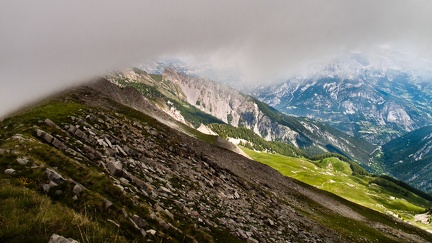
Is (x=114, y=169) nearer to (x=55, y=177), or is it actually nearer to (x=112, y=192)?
(x=112, y=192)

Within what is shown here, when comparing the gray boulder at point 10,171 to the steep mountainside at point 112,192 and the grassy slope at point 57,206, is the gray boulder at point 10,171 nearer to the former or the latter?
the steep mountainside at point 112,192

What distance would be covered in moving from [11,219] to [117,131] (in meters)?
30.3

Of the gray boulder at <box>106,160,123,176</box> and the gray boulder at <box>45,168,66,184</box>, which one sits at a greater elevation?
the gray boulder at <box>45,168,66,184</box>

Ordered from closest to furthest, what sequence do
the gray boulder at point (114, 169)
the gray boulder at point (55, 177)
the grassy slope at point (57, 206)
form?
the grassy slope at point (57, 206) < the gray boulder at point (55, 177) < the gray boulder at point (114, 169)

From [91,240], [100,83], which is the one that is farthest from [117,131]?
[100,83]

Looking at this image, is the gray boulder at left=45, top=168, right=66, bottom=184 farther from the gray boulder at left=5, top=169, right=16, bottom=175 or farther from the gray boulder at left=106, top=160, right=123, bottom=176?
the gray boulder at left=106, top=160, right=123, bottom=176

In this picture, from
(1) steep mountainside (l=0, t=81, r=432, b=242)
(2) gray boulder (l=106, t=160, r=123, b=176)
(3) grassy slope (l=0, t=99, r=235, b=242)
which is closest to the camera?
(3) grassy slope (l=0, t=99, r=235, b=242)

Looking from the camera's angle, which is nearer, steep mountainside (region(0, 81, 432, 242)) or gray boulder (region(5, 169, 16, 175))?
steep mountainside (region(0, 81, 432, 242))

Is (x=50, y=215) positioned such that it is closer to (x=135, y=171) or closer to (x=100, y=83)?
(x=135, y=171)

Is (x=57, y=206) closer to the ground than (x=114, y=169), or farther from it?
farther from it

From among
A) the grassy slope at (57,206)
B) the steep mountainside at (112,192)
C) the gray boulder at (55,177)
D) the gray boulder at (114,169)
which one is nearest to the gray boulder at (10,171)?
the steep mountainside at (112,192)

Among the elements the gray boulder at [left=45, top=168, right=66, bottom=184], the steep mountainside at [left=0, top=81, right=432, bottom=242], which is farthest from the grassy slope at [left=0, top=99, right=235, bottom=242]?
the gray boulder at [left=45, top=168, right=66, bottom=184]

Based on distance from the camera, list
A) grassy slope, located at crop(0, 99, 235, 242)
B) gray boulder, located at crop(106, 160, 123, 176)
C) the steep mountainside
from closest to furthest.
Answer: grassy slope, located at crop(0, 99, 235, 242) < the steep mountainside < gray boulder, located at crop(106, 160, 123, 176)

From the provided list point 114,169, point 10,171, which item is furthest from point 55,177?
point 114,169
